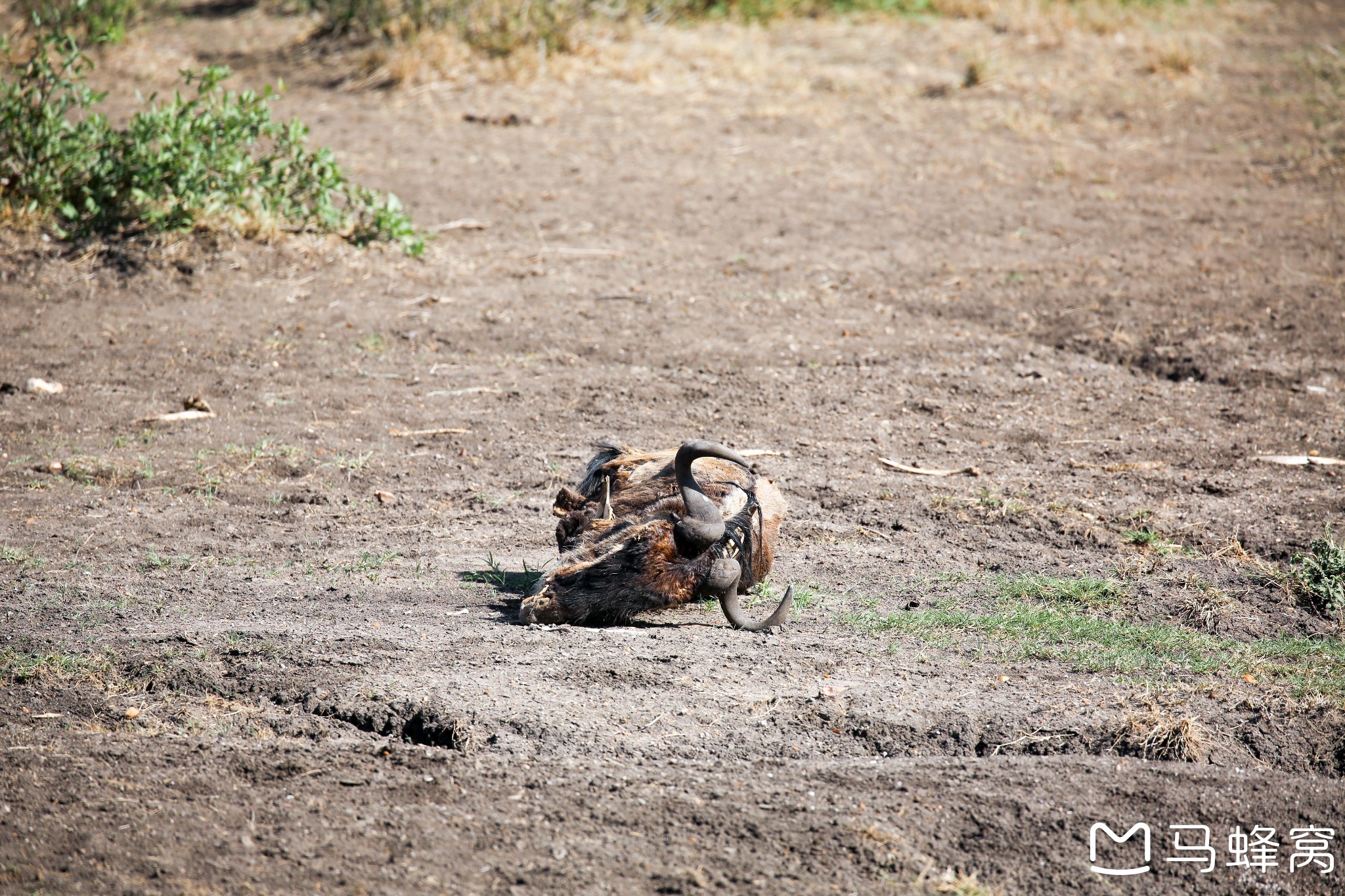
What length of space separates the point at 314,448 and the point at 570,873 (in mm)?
3948

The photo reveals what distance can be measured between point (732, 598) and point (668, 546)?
346 millimetres

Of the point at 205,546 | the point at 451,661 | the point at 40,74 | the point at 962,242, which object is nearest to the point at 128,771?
the point at 451,661

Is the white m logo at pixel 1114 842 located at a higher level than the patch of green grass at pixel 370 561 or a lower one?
higher

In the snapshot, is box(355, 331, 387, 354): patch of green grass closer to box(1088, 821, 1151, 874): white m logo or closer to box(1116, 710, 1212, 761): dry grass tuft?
box(1116, 710, 1212, 761): dry grass tuft

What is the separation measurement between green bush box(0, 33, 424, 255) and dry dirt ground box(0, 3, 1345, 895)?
334 millimetres

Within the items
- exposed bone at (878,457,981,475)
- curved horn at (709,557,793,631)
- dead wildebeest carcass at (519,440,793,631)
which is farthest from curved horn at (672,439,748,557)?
exposed bone at (878,457,981,475)

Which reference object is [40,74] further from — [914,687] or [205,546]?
[914,687]

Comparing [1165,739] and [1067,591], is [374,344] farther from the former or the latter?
[1165,739]

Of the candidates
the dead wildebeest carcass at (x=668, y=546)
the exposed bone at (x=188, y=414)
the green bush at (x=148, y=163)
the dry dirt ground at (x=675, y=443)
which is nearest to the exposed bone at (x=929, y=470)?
the dry dirt ground at (x=675, y=443)

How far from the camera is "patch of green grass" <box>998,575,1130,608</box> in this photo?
17.0 feet

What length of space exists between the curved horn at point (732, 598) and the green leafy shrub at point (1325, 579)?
254cm

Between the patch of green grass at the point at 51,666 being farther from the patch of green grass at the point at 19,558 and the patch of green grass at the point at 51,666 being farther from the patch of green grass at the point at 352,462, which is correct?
the patch of green grass at the point at 352,462

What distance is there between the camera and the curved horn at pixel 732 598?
4652 millimetres

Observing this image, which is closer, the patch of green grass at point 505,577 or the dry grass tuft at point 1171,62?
the patch of green grass at point 505,577
